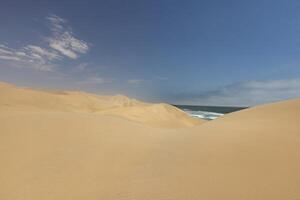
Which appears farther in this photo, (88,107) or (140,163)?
(88,107)

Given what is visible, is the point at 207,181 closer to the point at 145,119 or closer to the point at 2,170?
the point at 2,170

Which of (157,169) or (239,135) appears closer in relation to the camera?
(157,169)

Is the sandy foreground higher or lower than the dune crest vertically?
lower

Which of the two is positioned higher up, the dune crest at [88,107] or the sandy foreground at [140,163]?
the dune crest at [88,107]

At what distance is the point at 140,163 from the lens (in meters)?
3.50

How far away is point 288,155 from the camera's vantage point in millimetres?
3195

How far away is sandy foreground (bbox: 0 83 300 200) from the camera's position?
2.60 metres

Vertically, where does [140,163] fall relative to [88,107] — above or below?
below

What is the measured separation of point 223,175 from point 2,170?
331 cm

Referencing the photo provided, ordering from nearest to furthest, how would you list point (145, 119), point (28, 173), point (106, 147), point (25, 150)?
point (28, 173)
point (25, 150)
point (106, 147)
point (145, 119)

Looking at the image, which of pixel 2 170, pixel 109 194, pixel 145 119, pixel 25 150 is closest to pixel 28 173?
pixel 2 170

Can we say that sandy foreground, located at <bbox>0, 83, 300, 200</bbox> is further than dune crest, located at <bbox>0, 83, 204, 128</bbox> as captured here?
No

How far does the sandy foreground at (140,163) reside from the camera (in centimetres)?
260

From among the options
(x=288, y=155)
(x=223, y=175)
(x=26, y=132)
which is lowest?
(x=223, y=175)
